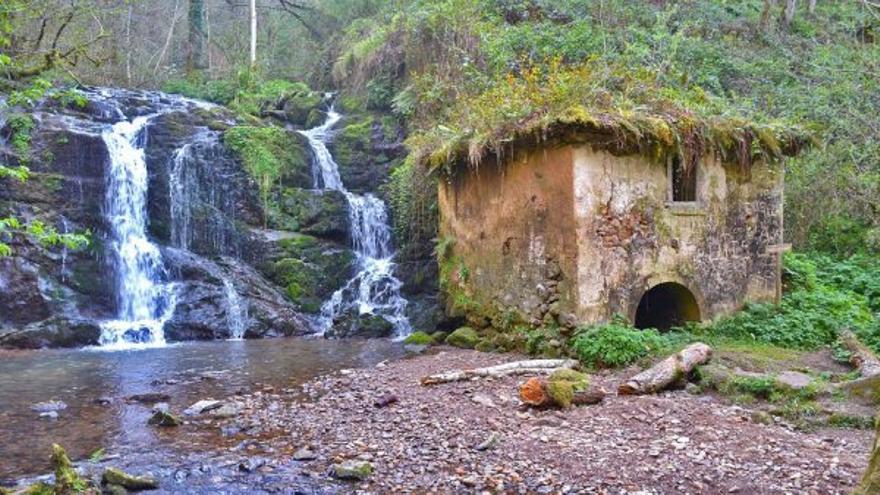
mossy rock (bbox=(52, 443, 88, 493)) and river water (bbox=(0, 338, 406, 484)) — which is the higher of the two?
mossy rock (bbox=(52, 443, 88, 493))

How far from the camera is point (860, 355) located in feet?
28.8

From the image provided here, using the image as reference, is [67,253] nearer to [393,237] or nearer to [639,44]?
[393,237]

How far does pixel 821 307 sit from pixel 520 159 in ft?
17.9

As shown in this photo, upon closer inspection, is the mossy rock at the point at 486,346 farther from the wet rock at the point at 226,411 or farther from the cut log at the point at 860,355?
the cut log at the point at 860,355

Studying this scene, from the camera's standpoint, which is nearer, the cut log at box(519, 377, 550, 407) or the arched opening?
the cut log at box(519, 377, 550, 407)

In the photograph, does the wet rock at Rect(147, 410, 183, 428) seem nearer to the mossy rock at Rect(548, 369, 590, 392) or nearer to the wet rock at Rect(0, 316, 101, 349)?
the mossy rock at Rect(548, 369, 590, 392)

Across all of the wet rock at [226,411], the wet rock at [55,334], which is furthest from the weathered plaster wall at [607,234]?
the wet rock at [55,334]

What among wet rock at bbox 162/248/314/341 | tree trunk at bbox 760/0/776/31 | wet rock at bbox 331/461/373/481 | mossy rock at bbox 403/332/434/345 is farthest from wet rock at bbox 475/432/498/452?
tree trunk at bbox 760/0/776/31

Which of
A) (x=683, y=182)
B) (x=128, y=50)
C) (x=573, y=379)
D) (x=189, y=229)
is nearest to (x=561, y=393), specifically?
(x=573, y=379)

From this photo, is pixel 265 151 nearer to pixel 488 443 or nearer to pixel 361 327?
pixel 361 327

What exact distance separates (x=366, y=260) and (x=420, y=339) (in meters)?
4.46

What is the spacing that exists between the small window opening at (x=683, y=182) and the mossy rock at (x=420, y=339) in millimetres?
5092

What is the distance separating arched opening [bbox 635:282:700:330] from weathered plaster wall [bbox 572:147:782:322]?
20 cm

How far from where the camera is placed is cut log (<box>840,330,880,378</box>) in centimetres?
824
